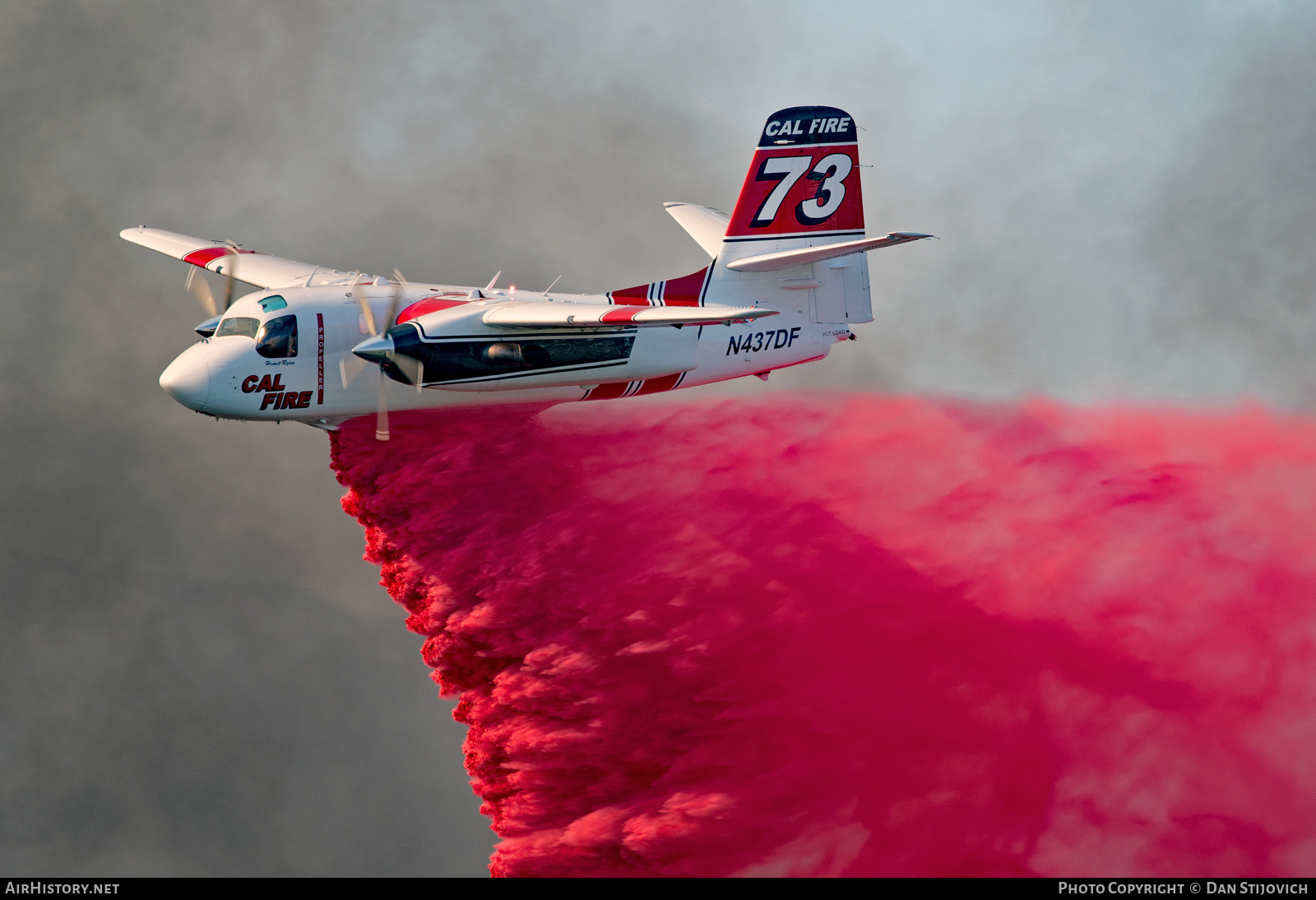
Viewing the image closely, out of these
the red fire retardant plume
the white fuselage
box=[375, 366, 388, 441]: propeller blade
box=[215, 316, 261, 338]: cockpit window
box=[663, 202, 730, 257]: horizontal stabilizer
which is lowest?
the red fire retardant plume

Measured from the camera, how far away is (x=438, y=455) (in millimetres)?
27312

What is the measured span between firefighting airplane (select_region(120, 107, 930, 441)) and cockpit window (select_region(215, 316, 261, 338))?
0.03 metres

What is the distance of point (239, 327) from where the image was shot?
26266 mm

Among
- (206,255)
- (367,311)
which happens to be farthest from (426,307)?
(206,255)

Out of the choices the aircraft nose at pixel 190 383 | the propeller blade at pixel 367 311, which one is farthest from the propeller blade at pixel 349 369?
the aircraft nose at pixel 190 383

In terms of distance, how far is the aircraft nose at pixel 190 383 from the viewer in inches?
1005

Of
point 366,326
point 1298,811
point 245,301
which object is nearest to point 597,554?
point 366,326

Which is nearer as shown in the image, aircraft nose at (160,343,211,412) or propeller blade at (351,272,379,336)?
aircraft nose at (160,343,211,412)

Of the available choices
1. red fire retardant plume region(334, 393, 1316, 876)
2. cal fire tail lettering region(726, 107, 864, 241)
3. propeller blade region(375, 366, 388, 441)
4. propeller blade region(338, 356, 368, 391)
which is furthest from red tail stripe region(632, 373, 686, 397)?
propeller blade region(338, 356, 368, 391)

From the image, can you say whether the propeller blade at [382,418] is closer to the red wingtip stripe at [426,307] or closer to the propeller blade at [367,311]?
the propeller blade at [367,311]

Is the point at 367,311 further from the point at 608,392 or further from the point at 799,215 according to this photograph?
the point at 799,215

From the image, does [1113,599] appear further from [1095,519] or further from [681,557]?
[681,557]

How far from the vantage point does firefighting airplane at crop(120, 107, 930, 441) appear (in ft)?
84.4

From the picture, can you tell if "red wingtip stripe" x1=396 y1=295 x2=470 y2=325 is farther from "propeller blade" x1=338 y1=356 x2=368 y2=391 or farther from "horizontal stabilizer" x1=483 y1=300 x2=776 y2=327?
"propeller blade" x1=338 y1=356 x2=368 y2=391
